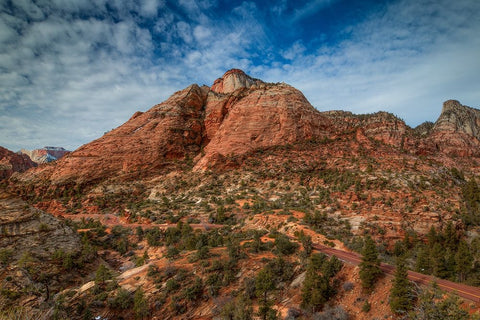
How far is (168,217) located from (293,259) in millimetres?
17673

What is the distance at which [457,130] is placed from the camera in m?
83.2

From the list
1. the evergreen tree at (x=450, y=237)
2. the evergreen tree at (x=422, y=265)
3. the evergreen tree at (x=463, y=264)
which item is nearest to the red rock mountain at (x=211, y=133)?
the evergreen tree at (x=450, y=237)

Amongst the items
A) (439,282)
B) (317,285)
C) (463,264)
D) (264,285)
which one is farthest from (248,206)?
(463,264)

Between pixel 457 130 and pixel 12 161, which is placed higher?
pixel 12 161

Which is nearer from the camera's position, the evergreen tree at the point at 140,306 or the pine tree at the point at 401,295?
the pine tree at the point at 401,295

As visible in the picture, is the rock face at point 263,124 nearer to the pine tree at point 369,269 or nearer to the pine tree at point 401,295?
the pine tree at point 369,269

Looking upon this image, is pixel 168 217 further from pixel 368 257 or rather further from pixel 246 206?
pixel 368 257

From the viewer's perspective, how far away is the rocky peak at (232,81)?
68.5 m

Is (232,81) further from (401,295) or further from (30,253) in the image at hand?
(401,295)

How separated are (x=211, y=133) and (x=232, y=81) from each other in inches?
1086

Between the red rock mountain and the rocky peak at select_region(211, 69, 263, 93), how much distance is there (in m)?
15.2

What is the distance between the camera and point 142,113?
5375 cm

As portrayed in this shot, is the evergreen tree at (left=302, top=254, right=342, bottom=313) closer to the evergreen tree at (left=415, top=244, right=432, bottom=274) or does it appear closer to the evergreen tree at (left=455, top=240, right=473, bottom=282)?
the evergreen tree at (left=415, top=244, right=432, bottom=274)

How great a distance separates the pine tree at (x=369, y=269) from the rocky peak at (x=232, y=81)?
2466 inches
